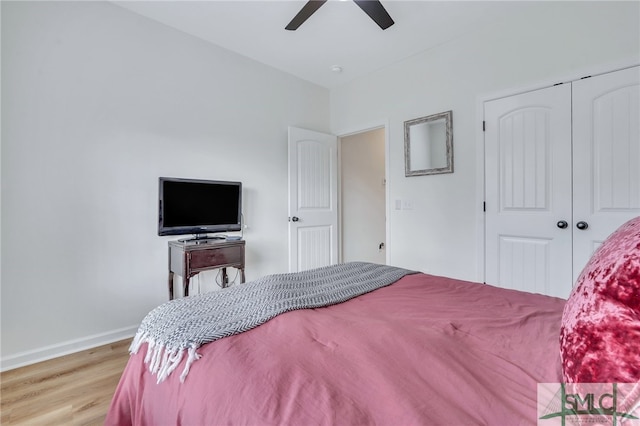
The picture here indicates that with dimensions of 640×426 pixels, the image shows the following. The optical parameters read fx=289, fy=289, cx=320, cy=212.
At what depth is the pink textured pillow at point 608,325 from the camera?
473 millimetres

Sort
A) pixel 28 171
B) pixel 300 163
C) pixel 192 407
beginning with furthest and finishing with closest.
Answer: pixel 300 163 → pixel 28 171 → pixel 192 407

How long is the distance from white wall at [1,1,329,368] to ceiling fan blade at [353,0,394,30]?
1.63 meters

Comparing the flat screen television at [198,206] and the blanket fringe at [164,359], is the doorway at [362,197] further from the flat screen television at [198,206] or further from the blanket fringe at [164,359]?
the blanket fringe at [164,359]

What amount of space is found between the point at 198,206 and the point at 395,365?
2280 mm

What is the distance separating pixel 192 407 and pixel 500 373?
0.79 metres

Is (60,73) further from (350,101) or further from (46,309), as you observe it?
(350,101)

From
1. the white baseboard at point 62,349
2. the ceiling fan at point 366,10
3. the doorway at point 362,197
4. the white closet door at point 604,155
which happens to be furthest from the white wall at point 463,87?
the white baseboard at point 62,349

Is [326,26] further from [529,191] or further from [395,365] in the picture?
[395,365]

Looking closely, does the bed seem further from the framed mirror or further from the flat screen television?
the framed mirror

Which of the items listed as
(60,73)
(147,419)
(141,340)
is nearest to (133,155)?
(60,73)

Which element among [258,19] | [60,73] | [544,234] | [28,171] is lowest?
[544,234]

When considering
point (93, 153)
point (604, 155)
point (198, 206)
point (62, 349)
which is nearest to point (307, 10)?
point (198, 206)

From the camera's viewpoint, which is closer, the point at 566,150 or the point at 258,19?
the point at 566,150

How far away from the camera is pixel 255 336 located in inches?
36.4
